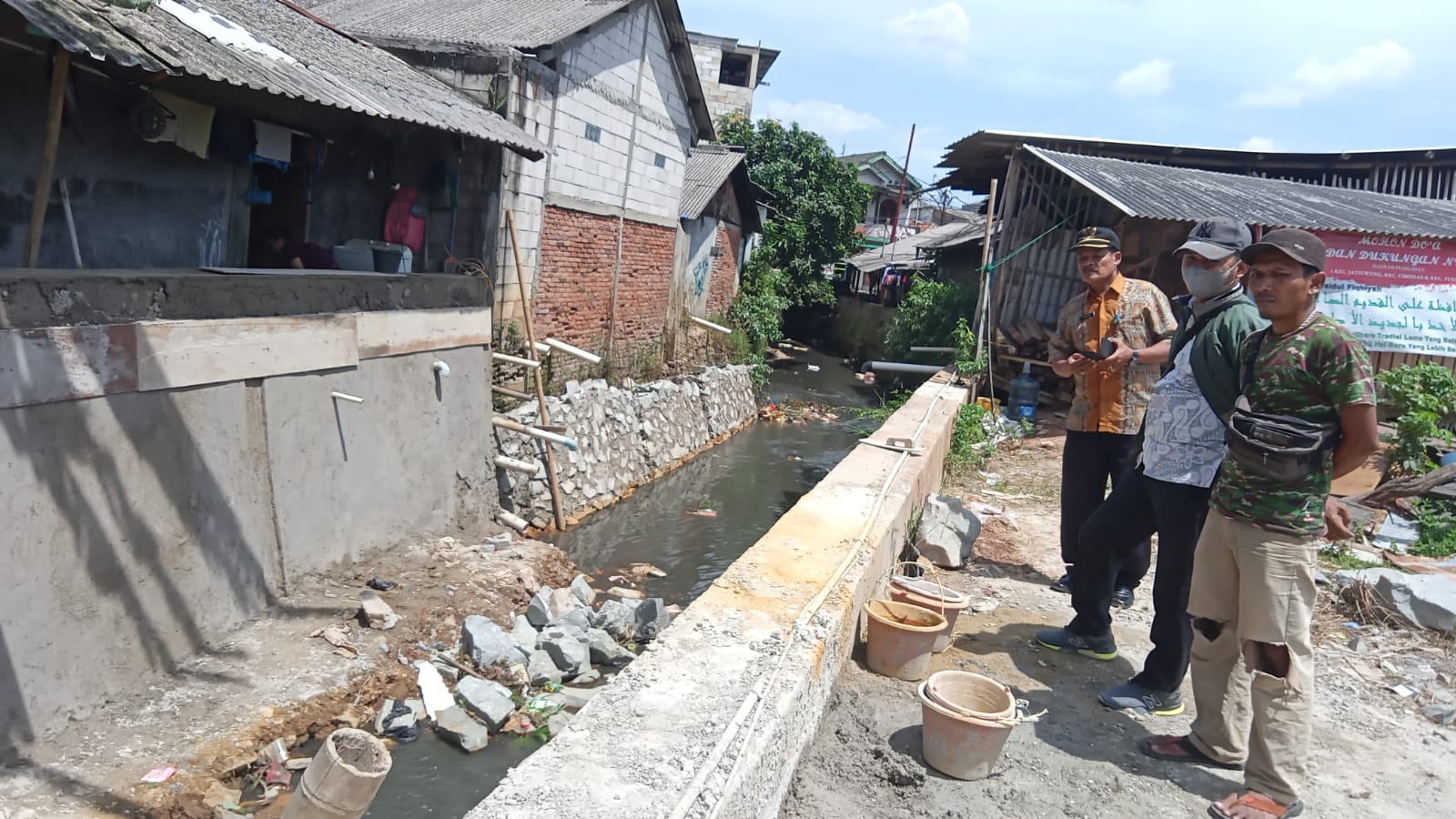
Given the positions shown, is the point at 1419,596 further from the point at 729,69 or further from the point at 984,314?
the point at 729,69

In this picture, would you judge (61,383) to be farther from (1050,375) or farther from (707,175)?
(707,175)

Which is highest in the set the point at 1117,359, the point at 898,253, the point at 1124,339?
the point at 898,253

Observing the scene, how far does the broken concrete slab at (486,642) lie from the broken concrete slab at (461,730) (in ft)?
1.73

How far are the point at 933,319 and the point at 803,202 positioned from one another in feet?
33.7

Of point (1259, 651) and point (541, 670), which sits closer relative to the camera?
point (1259, 651)

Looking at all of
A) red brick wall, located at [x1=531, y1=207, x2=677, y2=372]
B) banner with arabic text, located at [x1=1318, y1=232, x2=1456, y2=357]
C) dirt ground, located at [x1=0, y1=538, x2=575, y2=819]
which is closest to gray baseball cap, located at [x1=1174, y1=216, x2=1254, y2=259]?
dirt ground, located at [x1=0, y1=538, x2=575, y2=819]

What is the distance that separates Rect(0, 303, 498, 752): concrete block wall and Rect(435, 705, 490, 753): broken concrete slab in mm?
1311

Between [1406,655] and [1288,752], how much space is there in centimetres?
204

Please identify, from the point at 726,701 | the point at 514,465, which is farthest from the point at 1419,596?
the point at 514,465

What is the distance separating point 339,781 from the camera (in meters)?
2.59

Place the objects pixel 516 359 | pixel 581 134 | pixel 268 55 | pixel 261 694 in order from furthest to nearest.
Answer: pixel 581 134, pixel 516 359, pixel 268 55, pixel 261 694

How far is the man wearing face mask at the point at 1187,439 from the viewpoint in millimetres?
3320

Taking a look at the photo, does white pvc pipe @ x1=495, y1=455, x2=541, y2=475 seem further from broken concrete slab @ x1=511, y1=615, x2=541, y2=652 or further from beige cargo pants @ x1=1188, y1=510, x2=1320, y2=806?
beige cargo pants @ x1=1188, y1=510, x2=1320, y2=806

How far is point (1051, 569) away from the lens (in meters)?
5.29
